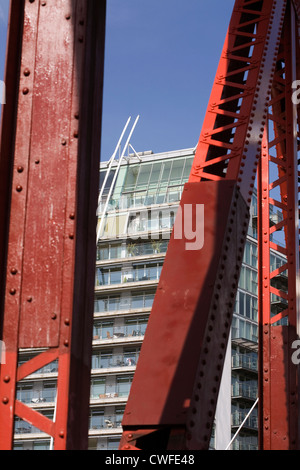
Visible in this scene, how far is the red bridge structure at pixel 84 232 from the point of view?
4531mm

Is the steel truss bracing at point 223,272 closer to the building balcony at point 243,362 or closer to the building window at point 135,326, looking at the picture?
the building window at point 135,326

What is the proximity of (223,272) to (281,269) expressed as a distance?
152 inches

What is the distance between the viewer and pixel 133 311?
81.8m

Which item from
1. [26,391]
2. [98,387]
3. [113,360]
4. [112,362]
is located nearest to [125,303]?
[113,360]

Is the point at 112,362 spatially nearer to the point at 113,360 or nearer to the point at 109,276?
the point at 113,360

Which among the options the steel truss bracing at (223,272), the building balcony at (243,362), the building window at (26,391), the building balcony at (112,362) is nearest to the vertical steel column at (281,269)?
the steel truss bracing at (223,272)

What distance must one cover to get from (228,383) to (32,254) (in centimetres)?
Answer: 7801

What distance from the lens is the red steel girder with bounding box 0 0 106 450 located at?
4445 mm

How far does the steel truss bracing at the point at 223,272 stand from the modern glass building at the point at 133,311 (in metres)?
64.2

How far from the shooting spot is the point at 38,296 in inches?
182

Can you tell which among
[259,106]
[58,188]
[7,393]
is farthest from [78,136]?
[259,106]

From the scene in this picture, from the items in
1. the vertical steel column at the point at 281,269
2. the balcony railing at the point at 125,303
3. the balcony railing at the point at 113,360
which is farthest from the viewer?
the balcony railing at the point at 125,303

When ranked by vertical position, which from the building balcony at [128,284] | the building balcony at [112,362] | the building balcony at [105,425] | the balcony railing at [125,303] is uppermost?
the building balcony at [128,284]
